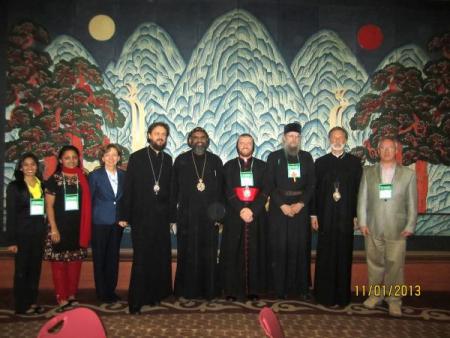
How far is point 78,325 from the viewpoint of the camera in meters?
1.29

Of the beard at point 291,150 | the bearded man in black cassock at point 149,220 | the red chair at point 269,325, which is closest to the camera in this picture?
the red chair at point 269,325

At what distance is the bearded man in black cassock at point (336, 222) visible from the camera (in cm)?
386

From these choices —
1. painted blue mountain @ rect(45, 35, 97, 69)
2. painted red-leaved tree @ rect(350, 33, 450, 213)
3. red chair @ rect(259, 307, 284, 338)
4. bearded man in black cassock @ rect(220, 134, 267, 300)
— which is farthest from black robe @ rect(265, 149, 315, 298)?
painted blue mountain @ rect(45, 35, 97, 69)

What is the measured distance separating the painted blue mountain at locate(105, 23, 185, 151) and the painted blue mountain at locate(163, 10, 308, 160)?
0.25 metres

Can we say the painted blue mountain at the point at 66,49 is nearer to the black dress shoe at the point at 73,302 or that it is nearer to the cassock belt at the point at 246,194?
the cassock belt at the point at 246,194

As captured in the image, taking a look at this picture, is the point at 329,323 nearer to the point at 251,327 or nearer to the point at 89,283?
the point at 251,327

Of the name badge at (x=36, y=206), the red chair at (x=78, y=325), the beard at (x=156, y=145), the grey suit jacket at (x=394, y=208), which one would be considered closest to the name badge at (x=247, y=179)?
the beard at (x=156, y=145)

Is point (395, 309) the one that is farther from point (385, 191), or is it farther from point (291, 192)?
point (291, 192)

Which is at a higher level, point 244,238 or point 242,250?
point 244,238

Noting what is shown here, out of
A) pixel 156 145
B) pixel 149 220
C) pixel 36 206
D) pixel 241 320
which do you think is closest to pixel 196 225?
pixel 149 220

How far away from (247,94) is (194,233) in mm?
2120

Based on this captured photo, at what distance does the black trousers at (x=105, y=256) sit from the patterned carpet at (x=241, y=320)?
0.18 m

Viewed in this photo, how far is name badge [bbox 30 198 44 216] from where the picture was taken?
11.6ft

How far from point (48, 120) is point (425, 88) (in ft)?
16.8
